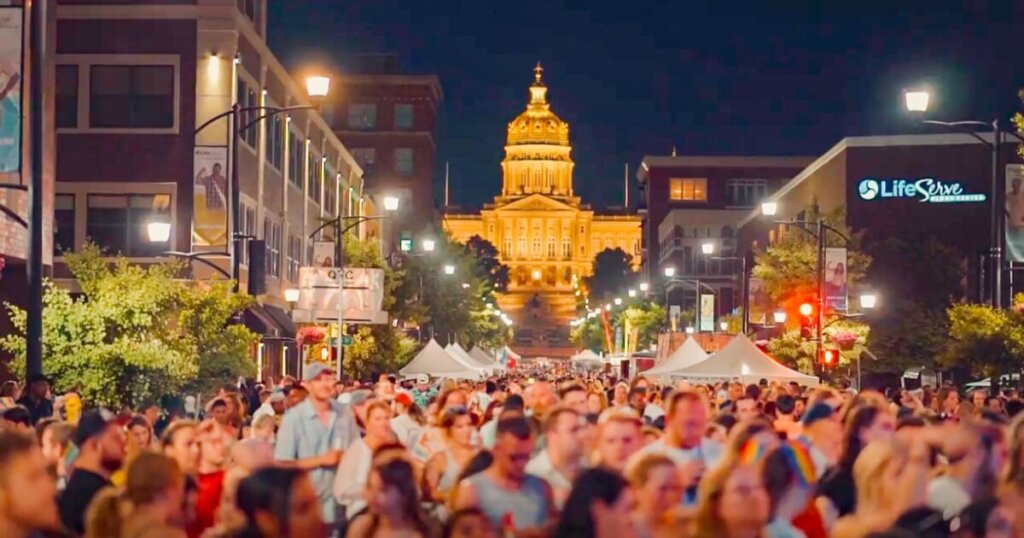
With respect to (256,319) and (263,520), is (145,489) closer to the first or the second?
(263,520)

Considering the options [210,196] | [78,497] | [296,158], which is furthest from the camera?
[296,158]

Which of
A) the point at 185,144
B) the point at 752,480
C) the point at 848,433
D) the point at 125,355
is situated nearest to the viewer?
the point at 752,480

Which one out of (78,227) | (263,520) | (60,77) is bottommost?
(263,520)

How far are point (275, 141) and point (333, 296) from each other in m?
18.9

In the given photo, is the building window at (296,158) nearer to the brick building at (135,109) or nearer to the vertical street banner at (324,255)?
the vertical street banner at (324,255)

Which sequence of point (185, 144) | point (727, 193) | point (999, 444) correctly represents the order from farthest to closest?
point (727, 193), point (185, 144), point (999, 444)

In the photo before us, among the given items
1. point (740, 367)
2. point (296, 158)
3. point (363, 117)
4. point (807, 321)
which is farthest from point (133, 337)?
point (363, 117)

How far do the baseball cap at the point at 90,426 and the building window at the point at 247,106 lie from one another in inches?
1531

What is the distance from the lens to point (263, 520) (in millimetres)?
7406

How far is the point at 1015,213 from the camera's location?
132 feet

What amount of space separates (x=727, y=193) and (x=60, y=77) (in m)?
110

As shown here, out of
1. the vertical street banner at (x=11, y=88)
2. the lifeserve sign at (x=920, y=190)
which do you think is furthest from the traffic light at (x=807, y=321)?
the vertical street banner at (x=11, y=88)

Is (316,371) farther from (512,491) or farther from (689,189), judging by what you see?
(689,189)

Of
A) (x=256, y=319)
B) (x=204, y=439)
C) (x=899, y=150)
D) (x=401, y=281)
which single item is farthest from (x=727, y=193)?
(x=204, y=439)
